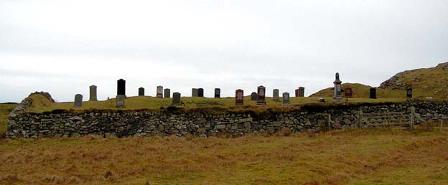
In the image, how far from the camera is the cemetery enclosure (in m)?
28.2

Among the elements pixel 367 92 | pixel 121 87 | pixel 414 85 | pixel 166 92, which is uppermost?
pixel 414 85

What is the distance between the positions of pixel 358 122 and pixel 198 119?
9.76 m

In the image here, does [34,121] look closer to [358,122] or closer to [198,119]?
[198,119]

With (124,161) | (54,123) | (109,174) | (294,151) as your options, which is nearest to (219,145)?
(294,151)

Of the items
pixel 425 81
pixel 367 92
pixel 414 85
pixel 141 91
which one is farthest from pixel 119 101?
pixel 425 81

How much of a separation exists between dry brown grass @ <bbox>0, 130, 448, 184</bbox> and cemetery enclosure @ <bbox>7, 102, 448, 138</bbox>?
4.17 ft

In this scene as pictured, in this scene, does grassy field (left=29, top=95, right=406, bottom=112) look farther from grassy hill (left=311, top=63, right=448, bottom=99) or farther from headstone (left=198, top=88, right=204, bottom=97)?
grassy hill (left=311, top=63, right=448, bottom=99)

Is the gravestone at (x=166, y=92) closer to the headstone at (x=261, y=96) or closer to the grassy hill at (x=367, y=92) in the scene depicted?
the headstone at (x=261, y=96)

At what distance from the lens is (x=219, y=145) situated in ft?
80.7

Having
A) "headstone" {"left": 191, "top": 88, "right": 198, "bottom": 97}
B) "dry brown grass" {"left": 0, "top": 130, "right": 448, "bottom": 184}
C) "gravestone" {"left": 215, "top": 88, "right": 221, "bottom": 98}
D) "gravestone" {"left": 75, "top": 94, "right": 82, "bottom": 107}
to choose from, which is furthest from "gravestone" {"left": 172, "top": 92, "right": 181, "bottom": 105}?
"gravestone" {"left": 215, "top": 88, "right": 221, "bottom": 98}

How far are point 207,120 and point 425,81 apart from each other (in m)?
26.3

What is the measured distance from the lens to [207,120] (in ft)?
97.0

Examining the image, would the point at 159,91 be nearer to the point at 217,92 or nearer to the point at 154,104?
the point at 217,92

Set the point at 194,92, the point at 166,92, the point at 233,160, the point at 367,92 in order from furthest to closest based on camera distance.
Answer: the point at 367,92, the point at 194,92, the point at 166,92, the point at 233,160
